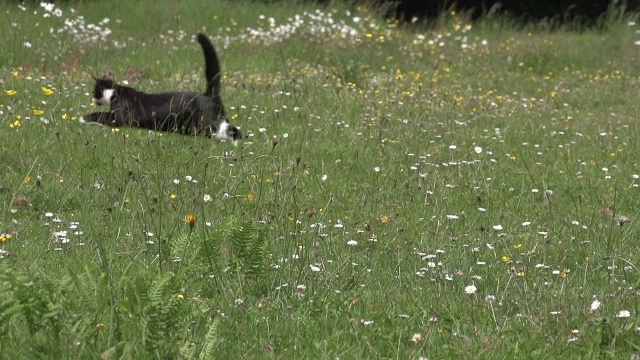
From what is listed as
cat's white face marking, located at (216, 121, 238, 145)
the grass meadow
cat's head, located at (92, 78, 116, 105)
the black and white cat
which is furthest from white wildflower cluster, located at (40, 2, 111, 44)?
cat's white face marking, located at (216, 121, 238, 145)

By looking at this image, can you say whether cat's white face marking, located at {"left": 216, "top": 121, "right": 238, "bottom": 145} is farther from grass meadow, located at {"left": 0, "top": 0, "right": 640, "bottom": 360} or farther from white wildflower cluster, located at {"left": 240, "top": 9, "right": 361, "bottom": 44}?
white wildflower cluster, located at {"left": 240, "top": 9, "right": 361, "bottom": 44}

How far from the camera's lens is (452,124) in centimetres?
877

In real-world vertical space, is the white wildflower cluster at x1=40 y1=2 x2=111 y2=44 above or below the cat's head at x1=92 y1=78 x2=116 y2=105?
below

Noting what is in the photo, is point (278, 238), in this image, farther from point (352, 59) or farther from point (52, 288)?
point (352, 59)

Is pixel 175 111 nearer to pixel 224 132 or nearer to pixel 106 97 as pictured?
pixel 224 132

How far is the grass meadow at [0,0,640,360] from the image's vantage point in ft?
11.9

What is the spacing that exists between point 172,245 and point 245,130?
149 inches

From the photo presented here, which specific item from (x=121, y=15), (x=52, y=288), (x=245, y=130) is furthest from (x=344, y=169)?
(x=121, y=15)

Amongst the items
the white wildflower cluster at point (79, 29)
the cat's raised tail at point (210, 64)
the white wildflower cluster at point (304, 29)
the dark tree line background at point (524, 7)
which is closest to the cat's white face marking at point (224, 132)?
the cat's raised tail at point (210, 64)

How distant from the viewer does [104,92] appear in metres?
7.91

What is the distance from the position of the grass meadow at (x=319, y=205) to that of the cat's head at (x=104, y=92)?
0.28m

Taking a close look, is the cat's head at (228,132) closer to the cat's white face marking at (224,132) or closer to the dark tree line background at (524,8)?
the cat's white face marking at (224,132)

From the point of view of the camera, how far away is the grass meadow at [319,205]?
3639 mm

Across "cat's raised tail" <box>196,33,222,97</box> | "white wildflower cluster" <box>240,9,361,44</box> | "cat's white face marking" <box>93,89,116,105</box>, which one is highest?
"cat's raised tail" <box>196,33,222,97</box>
